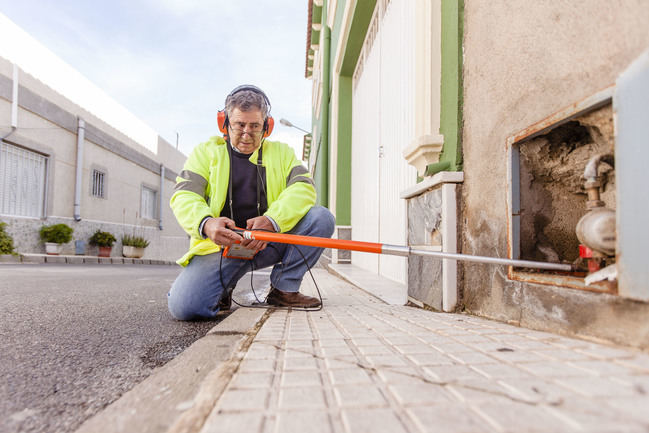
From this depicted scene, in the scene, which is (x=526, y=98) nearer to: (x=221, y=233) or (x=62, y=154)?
(x=221, y=233)

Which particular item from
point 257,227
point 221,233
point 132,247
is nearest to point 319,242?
point 257,227

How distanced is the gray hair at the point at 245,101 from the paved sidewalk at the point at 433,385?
1.34 meters

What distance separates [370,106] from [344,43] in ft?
4.97

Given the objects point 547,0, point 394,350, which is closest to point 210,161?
point 394,350

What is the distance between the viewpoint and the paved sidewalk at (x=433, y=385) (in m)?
0.65

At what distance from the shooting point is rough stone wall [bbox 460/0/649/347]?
1067 millimetres

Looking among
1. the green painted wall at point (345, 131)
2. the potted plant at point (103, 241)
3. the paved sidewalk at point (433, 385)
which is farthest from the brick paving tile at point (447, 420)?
the potted plant at point (103, 241)

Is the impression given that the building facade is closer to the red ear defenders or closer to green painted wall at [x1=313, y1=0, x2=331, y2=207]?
the red ear defenders

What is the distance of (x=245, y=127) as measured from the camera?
2125 millimetres

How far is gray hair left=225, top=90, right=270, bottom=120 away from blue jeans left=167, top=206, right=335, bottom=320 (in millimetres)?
705

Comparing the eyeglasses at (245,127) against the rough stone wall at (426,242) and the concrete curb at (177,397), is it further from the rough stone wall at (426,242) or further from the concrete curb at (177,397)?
the concrete curb at (177,397)

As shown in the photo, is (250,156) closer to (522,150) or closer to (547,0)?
(522,150)

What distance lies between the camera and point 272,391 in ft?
2.66

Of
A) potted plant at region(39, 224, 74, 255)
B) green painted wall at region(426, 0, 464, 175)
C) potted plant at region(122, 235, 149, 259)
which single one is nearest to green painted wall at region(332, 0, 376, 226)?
green painted wall at region(426, 0, 464, 175)
